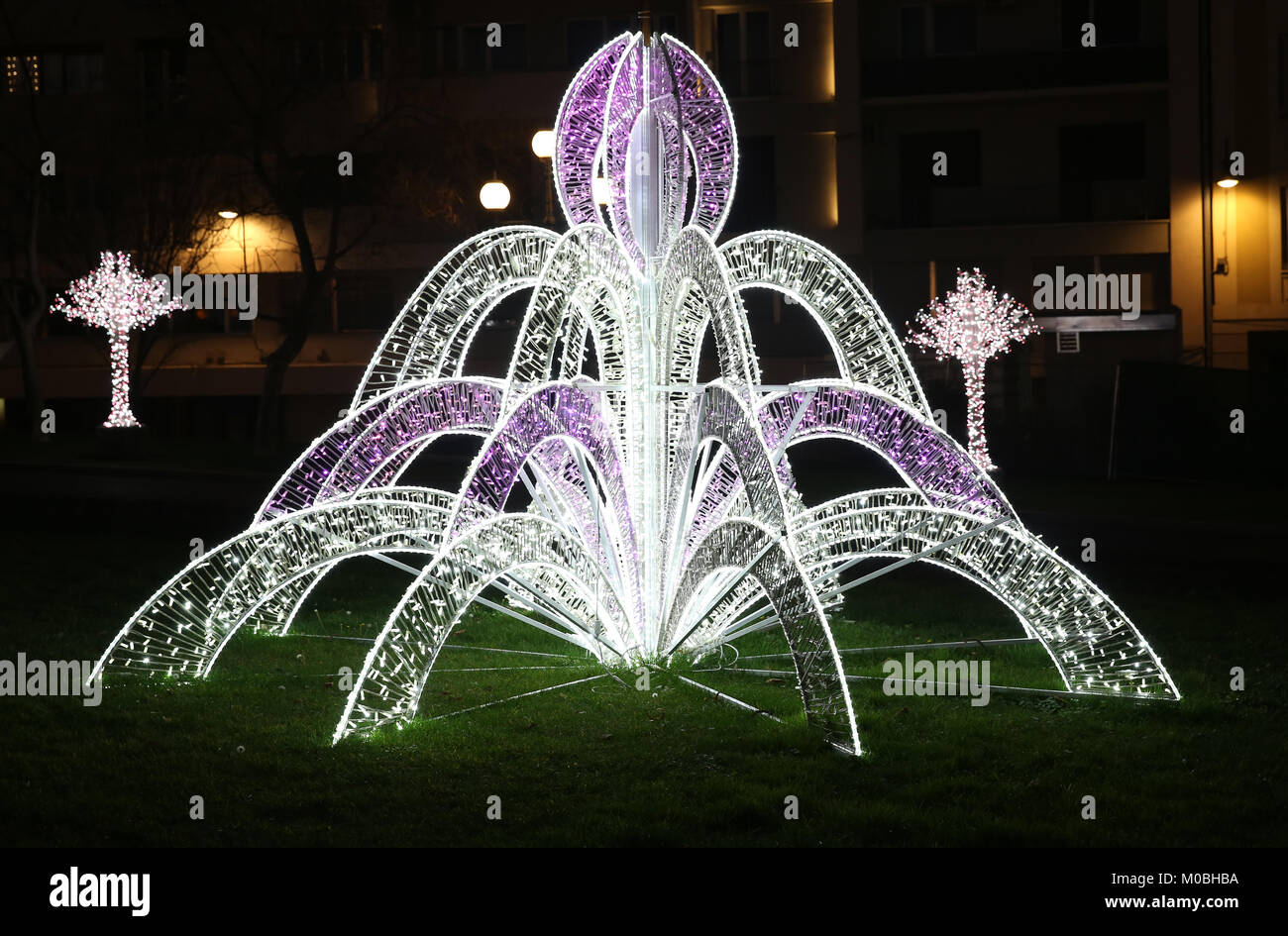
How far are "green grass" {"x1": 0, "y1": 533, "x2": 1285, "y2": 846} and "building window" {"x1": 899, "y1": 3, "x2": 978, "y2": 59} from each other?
24.0 metres

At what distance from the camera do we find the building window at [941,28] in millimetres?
30734

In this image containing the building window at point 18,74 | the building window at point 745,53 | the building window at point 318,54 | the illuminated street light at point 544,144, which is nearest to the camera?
the illuminated street light at point 544,144

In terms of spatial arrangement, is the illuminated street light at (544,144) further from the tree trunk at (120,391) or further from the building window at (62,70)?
the building window at (62,70)

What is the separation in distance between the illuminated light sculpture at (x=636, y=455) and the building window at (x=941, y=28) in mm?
23699

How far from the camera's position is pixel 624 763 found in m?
6.39

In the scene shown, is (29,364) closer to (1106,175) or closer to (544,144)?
(544,144)

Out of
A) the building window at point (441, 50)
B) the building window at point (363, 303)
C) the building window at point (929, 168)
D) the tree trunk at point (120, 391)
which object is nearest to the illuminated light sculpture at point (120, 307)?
the tree trunk at point (120, 391)

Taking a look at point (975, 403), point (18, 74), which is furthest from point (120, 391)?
point (18, 74)

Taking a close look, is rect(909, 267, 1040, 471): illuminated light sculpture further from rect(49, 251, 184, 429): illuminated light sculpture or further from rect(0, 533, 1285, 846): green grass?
rect(0, 533, 1285, 846): green grass

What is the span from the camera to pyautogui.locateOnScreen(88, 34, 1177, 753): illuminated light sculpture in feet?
24.1

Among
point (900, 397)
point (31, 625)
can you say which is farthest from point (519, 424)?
point (31, 625)

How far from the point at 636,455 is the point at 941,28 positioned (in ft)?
82.9

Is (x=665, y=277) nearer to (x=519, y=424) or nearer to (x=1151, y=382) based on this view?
(x=519, y=424)

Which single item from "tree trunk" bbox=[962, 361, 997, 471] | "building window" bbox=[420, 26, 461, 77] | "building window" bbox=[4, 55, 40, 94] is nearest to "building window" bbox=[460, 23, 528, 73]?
"building window" bbox=[420, 26, 461, 77]
